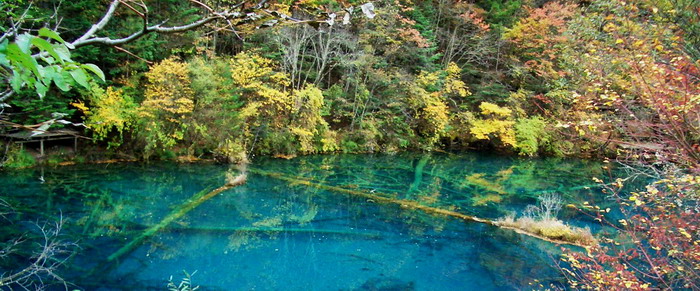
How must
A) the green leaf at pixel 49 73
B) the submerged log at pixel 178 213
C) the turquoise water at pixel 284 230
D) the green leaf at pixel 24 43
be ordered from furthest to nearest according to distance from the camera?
the submerged log at pixel 178 213 → the turquoise water at pixel 284 230 → the green leaf at pixel 49 73 → the green leaf at pixel 24 43

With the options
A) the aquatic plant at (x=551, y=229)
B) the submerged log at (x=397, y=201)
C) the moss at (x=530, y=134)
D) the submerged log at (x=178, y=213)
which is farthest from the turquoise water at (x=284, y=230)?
the moss at (x=530, y=134)

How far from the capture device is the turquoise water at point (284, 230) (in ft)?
19.7

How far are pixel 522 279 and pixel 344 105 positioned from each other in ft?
37.6

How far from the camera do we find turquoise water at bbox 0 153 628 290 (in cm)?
601

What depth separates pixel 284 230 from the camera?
7922 millimetres

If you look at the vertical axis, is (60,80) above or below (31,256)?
above

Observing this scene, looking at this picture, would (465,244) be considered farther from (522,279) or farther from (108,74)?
(108,74)

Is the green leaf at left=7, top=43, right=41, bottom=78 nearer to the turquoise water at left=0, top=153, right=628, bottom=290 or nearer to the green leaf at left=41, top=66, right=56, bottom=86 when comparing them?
the green leaf at left=41, top=66, right=56, bottom=86

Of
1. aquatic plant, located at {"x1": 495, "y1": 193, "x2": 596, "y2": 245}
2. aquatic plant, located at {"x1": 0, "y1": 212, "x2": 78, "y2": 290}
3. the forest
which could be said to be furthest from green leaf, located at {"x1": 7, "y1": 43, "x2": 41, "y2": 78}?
aquatic plant, located at {"x1": 495, "y1": 193, "x2": 596, "y2": 245}

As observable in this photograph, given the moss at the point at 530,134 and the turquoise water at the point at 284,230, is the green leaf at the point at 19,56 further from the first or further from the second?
the moss at the point at 530,134

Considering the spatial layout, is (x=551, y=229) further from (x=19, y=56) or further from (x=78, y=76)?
(x=19, y=56)

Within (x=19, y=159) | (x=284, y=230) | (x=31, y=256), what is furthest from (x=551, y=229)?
(x=19, y=159)

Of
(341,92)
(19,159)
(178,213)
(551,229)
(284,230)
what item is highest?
(341,92)

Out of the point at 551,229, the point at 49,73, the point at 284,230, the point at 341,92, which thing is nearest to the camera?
the point at 49,73
